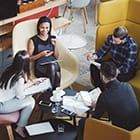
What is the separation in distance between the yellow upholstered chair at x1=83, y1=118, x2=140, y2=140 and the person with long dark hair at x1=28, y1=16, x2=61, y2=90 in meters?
1.31

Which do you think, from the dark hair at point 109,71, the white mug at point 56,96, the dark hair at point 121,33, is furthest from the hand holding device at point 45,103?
the dark hair at point 121,33

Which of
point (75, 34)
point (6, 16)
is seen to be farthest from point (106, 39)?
point (75, 34)

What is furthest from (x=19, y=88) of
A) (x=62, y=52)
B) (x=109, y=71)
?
(x=62, y=52)

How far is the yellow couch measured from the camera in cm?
441

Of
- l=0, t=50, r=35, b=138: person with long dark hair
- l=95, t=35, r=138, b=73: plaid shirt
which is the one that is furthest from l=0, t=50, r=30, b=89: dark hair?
l=95, t=35, r=138, b=73: plaid shirt

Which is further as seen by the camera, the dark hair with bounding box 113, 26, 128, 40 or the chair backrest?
the chair backrest

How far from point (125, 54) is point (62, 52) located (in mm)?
797

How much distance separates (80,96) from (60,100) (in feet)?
0.68

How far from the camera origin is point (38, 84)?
12.9 ft

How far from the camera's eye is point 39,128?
354 cm

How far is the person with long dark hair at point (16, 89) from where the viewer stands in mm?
3570

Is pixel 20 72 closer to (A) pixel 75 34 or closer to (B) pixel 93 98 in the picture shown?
(B) pixel 93 98

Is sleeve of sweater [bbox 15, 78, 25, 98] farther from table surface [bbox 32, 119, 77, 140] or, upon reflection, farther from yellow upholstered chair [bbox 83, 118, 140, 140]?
yellow upholstered chair [bbox 83, 118, 140, 140]

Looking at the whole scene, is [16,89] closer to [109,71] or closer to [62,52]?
[109,71]
